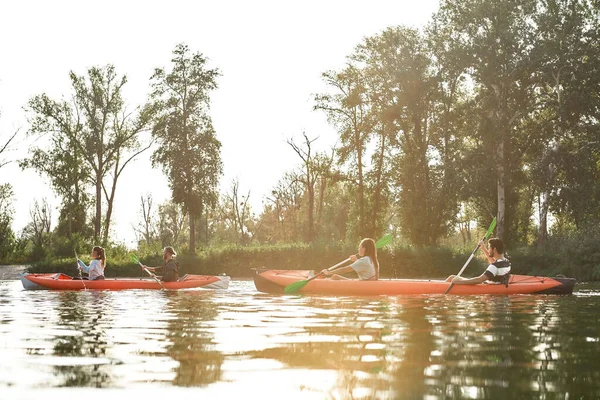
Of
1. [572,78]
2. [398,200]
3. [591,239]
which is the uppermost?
[572,78]

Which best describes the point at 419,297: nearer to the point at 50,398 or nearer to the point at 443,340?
the point at 443,340

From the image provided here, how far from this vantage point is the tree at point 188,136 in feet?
130

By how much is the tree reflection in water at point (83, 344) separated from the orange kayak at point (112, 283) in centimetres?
570

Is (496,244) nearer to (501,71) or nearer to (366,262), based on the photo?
(366,262)

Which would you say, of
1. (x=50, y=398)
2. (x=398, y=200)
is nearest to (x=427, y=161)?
(x=398, y=200)

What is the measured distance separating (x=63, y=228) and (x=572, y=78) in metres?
32.8

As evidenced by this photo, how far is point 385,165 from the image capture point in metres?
42.5

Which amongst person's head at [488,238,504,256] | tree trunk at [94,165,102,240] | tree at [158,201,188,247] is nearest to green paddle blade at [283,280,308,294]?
person's head at [488,238,504,256]

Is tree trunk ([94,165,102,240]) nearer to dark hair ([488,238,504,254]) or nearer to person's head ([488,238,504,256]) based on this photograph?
person's head ([488,238,504,256])

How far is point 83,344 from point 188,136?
34.2 meters

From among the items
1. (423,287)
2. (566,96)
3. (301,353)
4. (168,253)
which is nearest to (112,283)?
(168,253)

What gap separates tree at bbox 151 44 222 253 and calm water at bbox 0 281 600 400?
2871 cm

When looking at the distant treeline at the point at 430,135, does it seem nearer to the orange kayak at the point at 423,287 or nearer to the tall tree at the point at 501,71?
the tall tree at the point at 501,71

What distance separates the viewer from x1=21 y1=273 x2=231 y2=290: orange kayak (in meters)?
17.6
